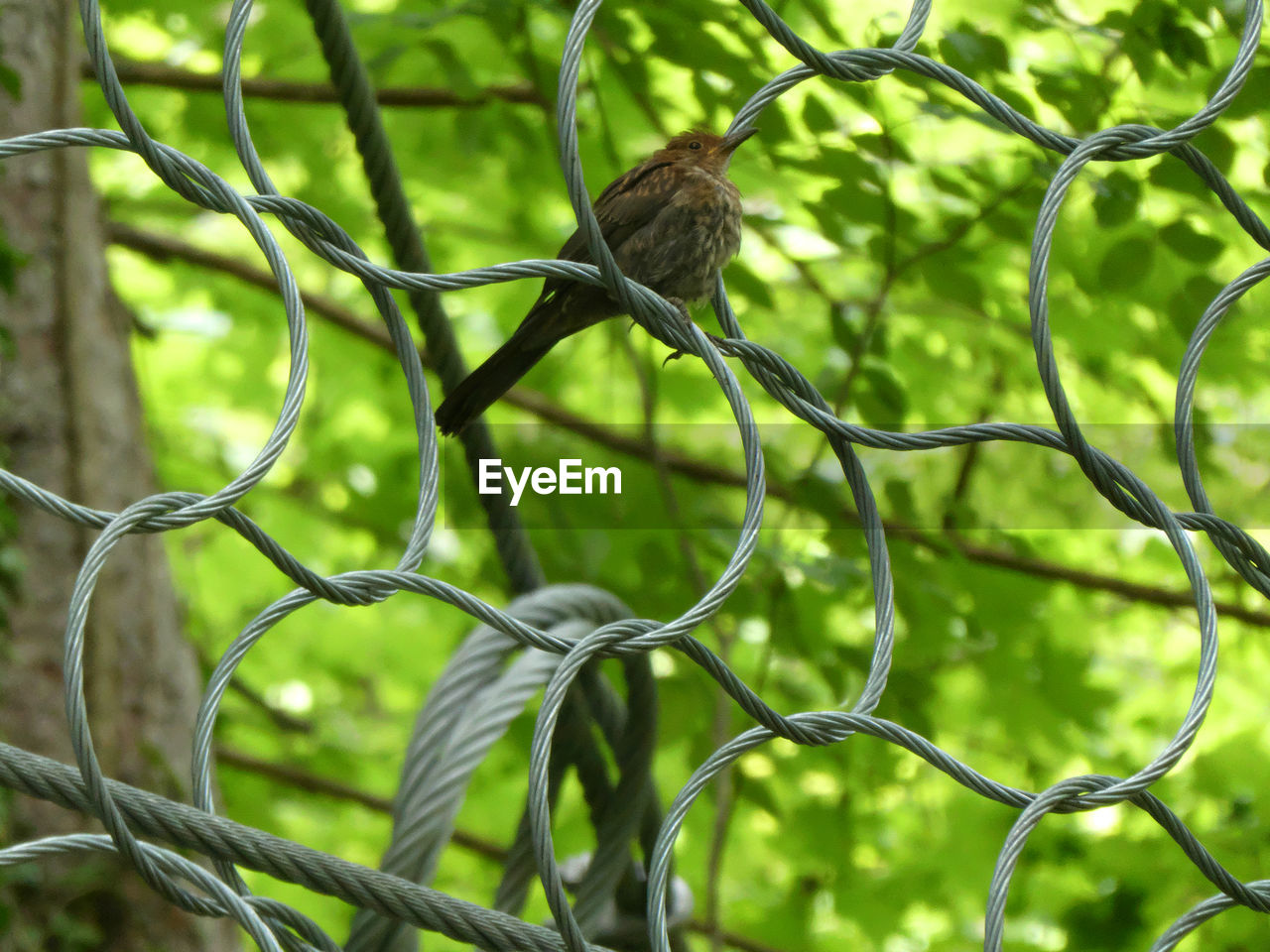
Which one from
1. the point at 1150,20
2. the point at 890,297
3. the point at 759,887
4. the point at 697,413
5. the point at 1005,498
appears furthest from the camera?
the point at 759,887

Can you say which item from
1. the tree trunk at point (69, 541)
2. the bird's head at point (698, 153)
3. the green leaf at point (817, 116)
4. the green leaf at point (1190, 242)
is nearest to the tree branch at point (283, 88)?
the tree trunk at point (69, 541)

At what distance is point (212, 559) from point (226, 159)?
5.83 ft

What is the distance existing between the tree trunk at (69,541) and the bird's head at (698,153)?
5.55 feet

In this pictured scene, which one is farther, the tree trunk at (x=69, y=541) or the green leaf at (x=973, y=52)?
the tree trunk at (x=69, y=541)

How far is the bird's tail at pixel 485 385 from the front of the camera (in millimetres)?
1631

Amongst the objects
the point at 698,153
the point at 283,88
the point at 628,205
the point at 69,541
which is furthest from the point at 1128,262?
the point at 69,541

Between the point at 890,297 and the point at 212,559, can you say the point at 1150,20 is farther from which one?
the point at 212,559

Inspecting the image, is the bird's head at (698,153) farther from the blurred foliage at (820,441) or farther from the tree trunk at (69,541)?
the tree trunk at (69,541)

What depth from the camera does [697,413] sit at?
401cm

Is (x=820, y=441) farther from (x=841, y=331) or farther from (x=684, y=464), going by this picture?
(x=684, y=464)

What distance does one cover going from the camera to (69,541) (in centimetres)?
277

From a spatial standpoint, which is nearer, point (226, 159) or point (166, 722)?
point (166, 722)

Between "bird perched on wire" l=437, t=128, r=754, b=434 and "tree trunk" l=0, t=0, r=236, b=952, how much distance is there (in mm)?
1629

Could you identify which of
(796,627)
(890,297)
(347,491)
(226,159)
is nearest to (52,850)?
(796,627)
